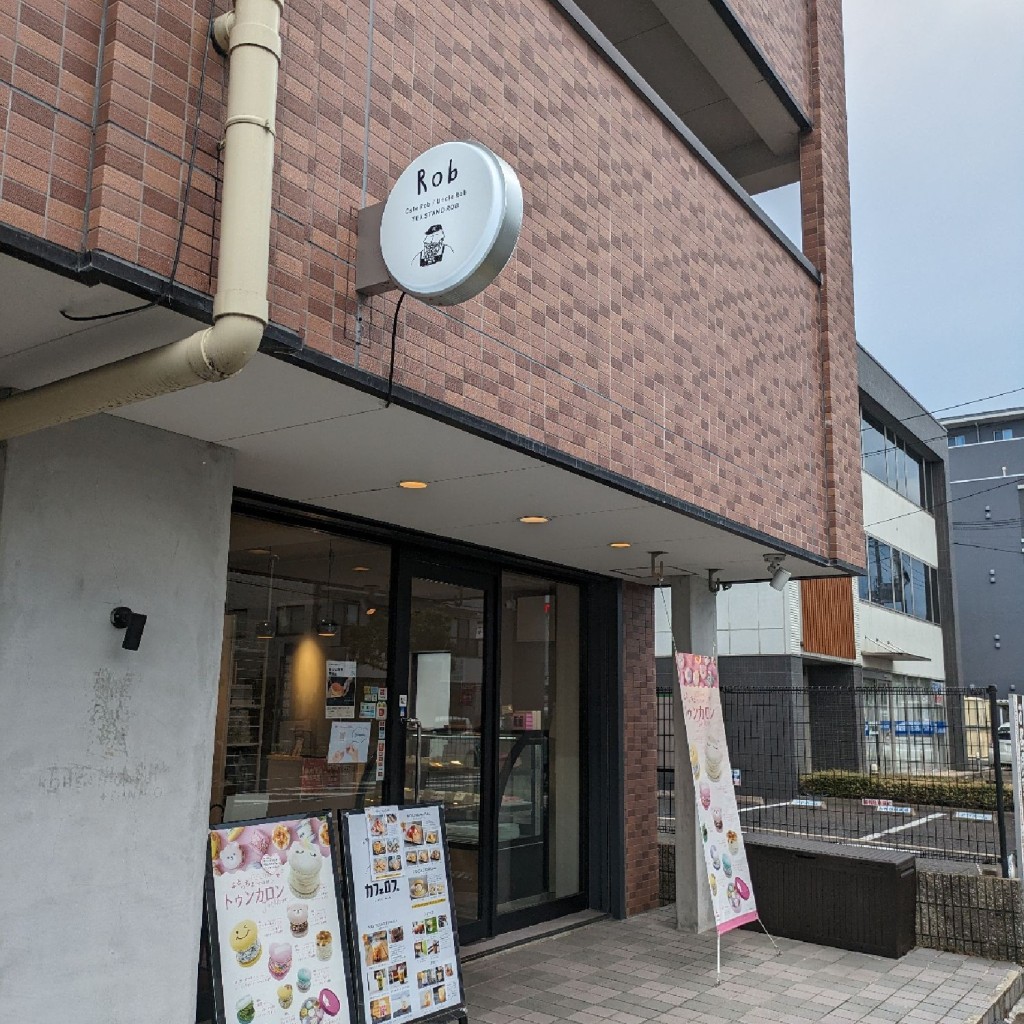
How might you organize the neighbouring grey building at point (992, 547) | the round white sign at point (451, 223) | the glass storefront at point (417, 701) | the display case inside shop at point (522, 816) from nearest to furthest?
the round white sign at point (451, 223), the glass storefront at point (417, 701), the display case inside shop at point (522, 816), the neighbouring grey building at point (992, 547)

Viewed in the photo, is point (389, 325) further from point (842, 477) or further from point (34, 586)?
point (842, 477)

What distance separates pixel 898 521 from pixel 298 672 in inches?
921

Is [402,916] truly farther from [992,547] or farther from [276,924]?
[992,547]

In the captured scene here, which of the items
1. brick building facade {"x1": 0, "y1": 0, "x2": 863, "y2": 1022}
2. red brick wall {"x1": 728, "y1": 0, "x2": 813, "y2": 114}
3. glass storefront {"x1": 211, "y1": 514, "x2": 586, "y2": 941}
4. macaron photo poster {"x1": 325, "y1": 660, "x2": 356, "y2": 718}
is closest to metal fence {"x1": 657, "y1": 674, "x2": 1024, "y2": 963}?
glass storefront {"x1": 211, "y1": 514, "x2": 586, "y2": 941}

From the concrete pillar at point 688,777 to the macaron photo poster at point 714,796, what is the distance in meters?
0.16

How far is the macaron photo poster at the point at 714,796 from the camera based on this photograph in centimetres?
677

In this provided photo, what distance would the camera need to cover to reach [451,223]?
3.36 meters

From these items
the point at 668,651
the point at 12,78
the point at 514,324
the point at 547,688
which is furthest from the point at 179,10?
the point at 668,651

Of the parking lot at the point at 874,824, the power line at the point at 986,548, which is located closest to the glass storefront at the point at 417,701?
the parking lot at the point at 874,824

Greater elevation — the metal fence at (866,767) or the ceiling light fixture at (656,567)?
the ceiling light fixture at (656,567)

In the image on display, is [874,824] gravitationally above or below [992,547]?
below

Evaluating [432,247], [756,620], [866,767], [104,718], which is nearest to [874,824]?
[866,767]

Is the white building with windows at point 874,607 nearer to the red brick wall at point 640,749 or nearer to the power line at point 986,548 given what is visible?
the red brick wall at point 640,749

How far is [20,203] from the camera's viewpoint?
268 cm
